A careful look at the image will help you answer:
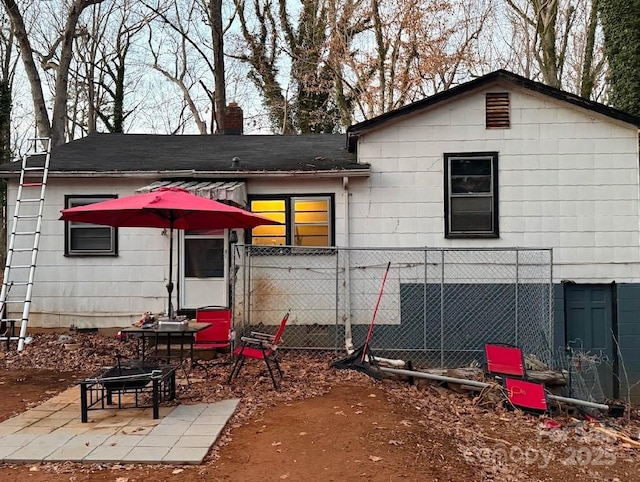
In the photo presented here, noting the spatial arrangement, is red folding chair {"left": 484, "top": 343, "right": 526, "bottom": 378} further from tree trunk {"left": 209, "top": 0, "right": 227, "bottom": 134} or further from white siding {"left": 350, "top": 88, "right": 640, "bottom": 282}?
tree trunk {"left": 209, "top": 0, "right": 227, "bottom": 134}

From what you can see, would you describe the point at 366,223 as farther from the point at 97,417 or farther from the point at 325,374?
the point at 97,417

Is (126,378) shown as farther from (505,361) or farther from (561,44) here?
(561,44)

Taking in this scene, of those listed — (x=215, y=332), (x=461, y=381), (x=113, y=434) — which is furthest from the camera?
(x=215, y=332)

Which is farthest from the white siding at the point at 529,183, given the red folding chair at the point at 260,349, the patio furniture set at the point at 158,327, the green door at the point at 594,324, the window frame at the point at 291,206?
the red folding chair at the point at 260,349

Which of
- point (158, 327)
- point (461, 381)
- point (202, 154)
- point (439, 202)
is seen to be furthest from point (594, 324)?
point (202, 154)

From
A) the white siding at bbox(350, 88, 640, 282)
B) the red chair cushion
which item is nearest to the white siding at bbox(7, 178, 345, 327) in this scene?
the white siding at bbox(350, 88, 640, 282)

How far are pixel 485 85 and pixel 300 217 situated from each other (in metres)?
4.03

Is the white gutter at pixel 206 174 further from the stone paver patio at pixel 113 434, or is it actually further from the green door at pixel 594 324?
the stone paver patio at pixel 113 434

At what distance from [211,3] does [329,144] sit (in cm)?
1347

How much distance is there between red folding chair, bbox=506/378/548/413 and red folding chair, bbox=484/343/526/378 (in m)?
0.38

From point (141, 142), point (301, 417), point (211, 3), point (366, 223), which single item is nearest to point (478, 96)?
point (366, 223)

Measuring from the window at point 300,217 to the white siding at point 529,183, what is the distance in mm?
574

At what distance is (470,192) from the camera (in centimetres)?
970

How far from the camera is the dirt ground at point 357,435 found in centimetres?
421
